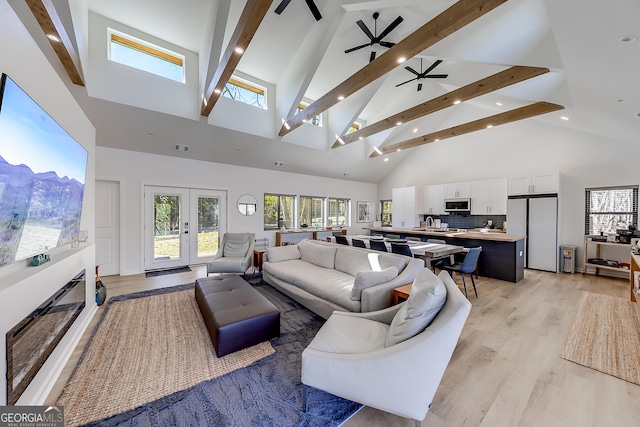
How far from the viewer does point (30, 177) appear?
1.47 m

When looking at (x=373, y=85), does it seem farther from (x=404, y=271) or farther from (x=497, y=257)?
(x=497, y=257)

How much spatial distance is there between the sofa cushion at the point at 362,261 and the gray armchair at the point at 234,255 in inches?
74.1

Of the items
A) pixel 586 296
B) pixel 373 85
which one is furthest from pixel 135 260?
pixel 586 296

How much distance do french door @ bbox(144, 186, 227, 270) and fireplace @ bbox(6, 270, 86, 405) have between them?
304cm

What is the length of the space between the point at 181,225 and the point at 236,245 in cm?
173

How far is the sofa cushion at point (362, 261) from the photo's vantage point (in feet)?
9.52

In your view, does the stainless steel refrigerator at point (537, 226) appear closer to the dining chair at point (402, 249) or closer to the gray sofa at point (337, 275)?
the dining chair at point (402, 249)

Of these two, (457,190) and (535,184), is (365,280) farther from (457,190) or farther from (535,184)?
(457,190)

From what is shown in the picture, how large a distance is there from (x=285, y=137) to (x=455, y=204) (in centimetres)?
531

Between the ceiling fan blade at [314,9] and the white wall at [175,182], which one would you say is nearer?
the ceiling fan blade at [314,9]

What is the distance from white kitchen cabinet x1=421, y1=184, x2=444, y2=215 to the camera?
7.32 meters

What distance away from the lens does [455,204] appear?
691 centimetres

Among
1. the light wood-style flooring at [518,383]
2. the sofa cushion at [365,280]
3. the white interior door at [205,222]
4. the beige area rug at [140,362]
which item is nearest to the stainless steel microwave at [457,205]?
the light wood-style flooring at [518,383]

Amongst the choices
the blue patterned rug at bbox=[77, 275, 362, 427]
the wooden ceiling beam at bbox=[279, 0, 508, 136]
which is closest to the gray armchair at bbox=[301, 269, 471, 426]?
the blue patterned rug at bbox=[77, 275, 362, 427]
